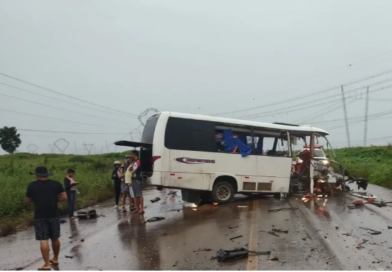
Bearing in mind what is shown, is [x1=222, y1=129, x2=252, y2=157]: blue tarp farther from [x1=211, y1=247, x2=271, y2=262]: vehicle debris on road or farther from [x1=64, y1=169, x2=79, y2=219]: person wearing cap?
[x1=211, y1=247, x2=271, y2=262]: vehicle debris on road

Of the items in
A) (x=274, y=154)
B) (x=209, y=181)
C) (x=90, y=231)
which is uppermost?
(x=274, y=154)

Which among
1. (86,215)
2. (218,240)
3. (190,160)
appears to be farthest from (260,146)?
(218,240)

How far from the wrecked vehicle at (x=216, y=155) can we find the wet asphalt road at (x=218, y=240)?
3.32 ft

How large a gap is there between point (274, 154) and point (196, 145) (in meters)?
3.11

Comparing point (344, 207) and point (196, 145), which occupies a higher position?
point (196, 145)

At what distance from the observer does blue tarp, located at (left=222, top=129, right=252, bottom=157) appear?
13148 millimetres

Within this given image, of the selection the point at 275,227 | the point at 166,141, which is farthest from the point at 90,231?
the point at 275,227

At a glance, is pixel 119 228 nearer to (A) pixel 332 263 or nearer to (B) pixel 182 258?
(B) pixel 182 258

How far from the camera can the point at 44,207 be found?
20.4ft

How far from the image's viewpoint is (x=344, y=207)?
11836 mm

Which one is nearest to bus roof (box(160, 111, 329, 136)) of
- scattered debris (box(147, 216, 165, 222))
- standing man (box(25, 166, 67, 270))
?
scattered debris (box(147, 216, 165, 222))

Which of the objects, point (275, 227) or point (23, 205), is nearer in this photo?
point (275, 227)

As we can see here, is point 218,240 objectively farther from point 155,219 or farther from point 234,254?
point 155,219

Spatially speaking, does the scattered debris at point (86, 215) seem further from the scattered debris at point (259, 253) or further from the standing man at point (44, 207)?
the scattered debris at point (259, 253)
